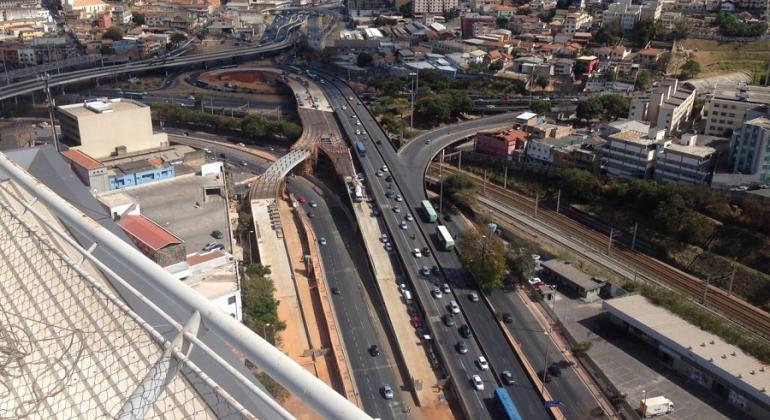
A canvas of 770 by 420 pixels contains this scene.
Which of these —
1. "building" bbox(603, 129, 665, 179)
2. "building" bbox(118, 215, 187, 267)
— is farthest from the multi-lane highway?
"building" bbox(603, 129, 665, 179)

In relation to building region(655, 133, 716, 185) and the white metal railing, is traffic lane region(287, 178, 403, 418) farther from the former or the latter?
building region(655, 133, 716, 185)

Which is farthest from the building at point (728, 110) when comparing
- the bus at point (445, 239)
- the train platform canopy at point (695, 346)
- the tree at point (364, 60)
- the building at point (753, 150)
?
the tree at point (364, 60)

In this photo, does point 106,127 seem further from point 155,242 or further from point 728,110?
point 728,110

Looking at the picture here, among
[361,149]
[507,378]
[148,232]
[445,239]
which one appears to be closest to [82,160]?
[148,232]

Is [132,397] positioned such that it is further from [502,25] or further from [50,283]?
[502,25]

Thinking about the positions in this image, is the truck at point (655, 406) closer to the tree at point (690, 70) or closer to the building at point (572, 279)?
the building at point (572, 279)
